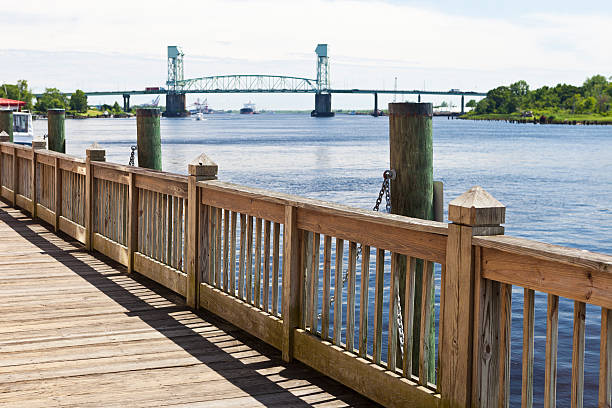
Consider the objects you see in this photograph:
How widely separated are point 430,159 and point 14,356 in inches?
124

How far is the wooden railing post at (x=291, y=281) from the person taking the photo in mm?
5195

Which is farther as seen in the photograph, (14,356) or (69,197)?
(69,197)

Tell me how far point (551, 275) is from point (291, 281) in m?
2.21

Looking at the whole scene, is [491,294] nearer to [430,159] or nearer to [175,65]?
[430,159]

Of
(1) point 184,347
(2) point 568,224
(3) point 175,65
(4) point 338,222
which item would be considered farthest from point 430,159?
(3) point 175,65

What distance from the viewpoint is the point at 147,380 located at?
15.9 feet

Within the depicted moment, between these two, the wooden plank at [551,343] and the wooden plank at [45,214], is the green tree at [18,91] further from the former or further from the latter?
the wooden plank at [551,343]

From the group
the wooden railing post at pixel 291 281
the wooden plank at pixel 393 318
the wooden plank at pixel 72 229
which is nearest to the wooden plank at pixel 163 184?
the wooden railing post at pixel 291 281

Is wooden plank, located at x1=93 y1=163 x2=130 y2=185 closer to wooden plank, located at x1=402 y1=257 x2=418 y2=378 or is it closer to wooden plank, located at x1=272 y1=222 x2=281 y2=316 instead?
wooden plank, located at x1=272 y1=222 x2=281 y2=316

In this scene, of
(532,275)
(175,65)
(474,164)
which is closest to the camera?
(532,275)

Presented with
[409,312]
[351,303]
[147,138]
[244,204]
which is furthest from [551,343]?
[147,138]

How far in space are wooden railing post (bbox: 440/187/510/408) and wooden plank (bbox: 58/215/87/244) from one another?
6739mm

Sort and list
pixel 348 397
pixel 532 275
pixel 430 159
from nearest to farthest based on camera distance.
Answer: pixel 532 275, pixel 348 397, pixel 430 159

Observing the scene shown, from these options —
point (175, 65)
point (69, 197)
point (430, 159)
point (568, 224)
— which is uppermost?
point (175, 65)
